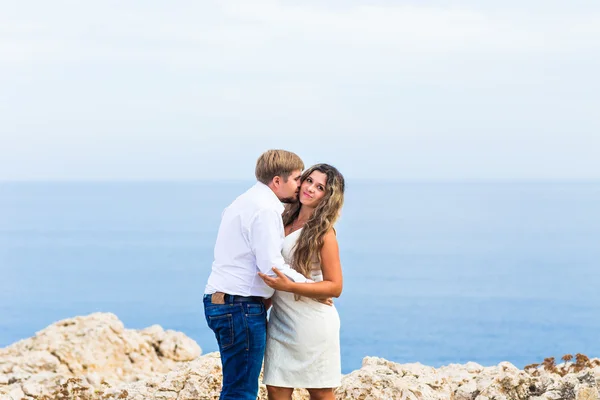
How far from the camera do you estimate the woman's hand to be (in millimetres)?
5492

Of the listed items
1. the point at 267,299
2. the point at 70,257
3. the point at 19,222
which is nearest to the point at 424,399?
the point at 267,299

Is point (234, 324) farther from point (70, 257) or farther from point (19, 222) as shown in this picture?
point (19, 222)

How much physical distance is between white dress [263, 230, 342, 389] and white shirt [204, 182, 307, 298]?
240 millimetres

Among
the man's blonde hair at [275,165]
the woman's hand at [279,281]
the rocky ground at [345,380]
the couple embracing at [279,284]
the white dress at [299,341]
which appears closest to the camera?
the woman's hand at [279,281]

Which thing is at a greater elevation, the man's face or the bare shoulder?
the man's face

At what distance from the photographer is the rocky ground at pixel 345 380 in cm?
702

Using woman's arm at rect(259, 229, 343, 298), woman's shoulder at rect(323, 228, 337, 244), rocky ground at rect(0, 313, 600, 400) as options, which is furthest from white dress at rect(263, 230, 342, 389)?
rocky ground at rect(0, 313, 600, 400)

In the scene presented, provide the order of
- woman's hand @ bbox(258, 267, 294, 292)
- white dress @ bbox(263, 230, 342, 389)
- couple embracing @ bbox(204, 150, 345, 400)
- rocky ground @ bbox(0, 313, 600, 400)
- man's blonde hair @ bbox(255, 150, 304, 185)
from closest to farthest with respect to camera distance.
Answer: woman's hand @ bbox(258, 267, 294, 292) < couple embracing @ bbox(204, 150, 345, 400) < man's blonde hair @ bbox(255, 150, 304, 185) < white dress @ bbox(263, 230, 342, 389) < rocky ground @ bbox(0, 313, 600, 400)

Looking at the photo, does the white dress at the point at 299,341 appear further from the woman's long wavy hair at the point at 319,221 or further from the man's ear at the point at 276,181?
the man's ear at the point at 276,181

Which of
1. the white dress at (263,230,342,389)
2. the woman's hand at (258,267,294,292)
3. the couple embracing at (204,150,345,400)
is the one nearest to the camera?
the woman's hand at (258,267,294,292)

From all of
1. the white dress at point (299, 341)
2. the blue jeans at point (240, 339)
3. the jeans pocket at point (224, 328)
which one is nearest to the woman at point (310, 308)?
the white dress at point (299, 341)

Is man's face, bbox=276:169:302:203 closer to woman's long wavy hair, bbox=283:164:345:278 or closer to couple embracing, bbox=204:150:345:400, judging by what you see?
couple embracing, bbox=204:150:345:400

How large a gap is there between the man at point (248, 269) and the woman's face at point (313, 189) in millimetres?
154

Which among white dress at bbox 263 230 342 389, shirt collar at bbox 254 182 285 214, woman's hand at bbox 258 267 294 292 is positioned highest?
shirt collar at bbox 254 182 285 214
